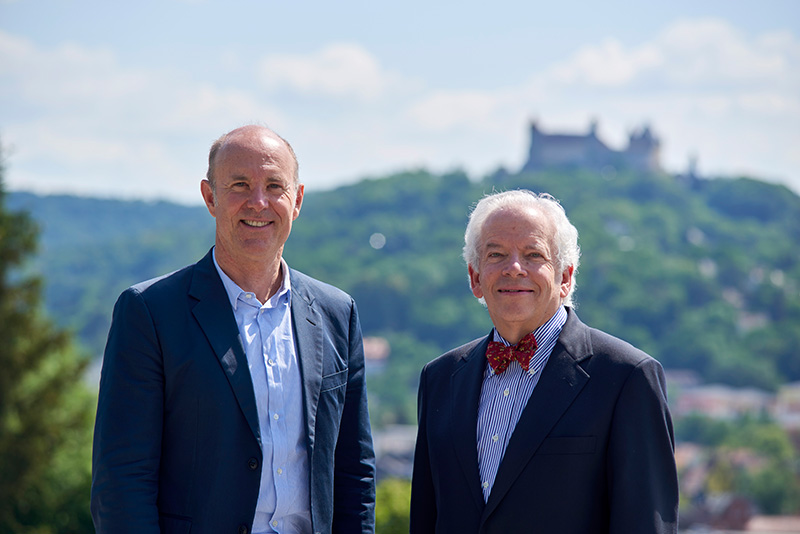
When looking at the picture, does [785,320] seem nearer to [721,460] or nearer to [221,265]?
[721,460]

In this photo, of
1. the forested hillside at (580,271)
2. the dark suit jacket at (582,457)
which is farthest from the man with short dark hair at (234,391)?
the forested hillside at (580,271)

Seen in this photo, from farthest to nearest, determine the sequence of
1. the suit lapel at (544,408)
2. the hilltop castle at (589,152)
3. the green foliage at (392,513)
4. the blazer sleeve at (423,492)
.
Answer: the hilltop castle at (589,152) → the green foliage at (392,513) → the blazer sleeve at (423,492) → the suit lapel at (544,408)

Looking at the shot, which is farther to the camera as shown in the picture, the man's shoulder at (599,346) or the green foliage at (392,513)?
the green foliage at (392,513)

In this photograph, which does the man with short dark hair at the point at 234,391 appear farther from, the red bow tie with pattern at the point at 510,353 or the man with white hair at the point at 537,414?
the red bow tie with pattern at the point at 510,353

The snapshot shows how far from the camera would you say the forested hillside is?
101812mm

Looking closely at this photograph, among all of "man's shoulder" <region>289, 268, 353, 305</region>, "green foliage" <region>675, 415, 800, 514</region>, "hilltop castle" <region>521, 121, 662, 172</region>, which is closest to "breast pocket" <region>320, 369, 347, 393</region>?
"man's shoulder" <region>289, 268, 353, 305</region>

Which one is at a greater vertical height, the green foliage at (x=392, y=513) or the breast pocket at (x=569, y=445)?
the breast pocket at (x=569, y=445)

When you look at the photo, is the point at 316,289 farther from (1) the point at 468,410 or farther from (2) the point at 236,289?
(1) the point at 468,410

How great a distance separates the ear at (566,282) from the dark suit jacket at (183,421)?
0.84m

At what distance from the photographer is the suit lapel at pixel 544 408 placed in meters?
2.98

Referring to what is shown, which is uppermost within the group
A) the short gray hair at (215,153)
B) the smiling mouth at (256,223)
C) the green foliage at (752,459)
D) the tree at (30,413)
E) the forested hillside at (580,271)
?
the forested hillside at (580,271)

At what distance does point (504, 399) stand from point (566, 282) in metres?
0.44

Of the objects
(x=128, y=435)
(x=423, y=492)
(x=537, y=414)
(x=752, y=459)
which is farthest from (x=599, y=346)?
(x=752, y=459)

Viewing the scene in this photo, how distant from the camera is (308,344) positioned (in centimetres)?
324
